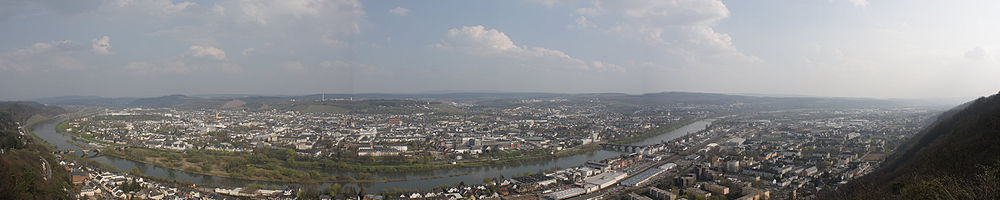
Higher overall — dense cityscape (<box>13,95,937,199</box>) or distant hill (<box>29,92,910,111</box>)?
distant hill (<box>29,92,910,111</box>)

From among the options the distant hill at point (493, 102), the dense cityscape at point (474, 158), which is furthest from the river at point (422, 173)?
the distant hill at point (493, 102)

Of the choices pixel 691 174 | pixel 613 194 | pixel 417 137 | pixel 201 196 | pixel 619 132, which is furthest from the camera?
pixel 619 132

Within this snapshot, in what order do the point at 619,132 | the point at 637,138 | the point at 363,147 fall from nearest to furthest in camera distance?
the point at 363,147
the point at 637,138
the point at 619,132

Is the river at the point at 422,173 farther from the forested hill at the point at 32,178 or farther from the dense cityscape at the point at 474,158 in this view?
the forested hill at the point at 32,178

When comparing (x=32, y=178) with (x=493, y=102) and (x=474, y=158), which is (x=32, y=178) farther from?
(x=493, y=102)

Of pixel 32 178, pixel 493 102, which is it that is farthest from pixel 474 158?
pixel 493 102

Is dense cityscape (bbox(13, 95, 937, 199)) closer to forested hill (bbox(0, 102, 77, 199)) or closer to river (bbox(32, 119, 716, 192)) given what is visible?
river (bbox(32, 119, 716, 192))

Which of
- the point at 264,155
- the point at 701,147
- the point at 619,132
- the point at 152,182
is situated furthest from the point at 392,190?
the point at 619,132

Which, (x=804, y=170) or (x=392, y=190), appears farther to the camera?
(x=804, y=170)

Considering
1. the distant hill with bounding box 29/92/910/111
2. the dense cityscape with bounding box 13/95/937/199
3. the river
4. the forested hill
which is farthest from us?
the distant hill with bounding box 29/92/910/111

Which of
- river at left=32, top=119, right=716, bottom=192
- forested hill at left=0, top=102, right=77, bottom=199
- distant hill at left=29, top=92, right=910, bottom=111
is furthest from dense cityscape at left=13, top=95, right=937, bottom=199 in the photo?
distant hill at left=29, top=92, right=910, bottom=111

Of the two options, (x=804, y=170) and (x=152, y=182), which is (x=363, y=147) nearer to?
(x=152, y=182)
